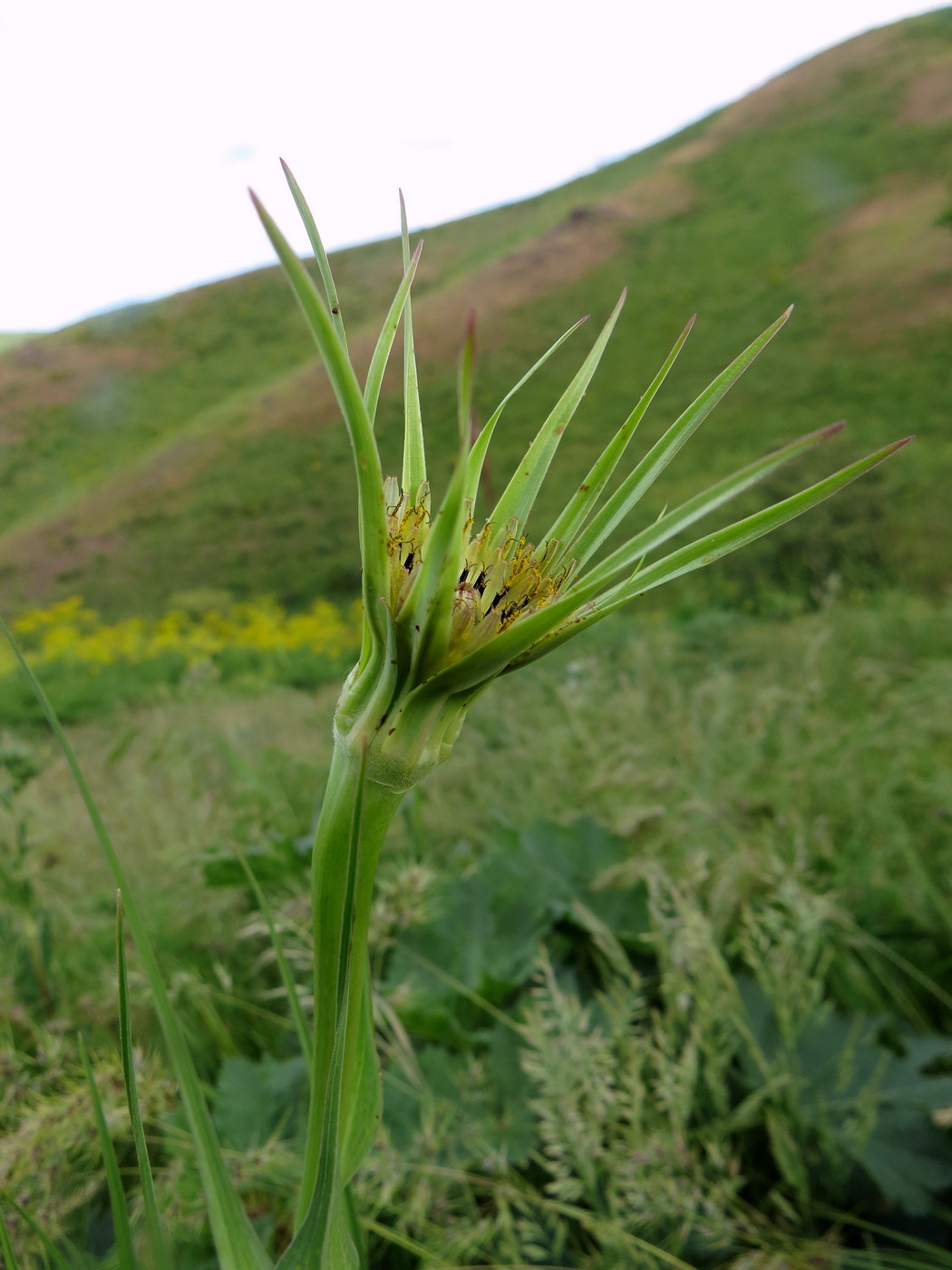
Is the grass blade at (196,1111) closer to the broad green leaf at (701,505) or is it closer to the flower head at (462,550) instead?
the flower head at (462,550)

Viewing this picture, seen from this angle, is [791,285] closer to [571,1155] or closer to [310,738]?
[310,738]

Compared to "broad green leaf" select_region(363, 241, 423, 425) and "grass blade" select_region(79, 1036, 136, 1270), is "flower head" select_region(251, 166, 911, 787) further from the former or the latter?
"grass blade" select_region(79, 1036, 136, 1270)

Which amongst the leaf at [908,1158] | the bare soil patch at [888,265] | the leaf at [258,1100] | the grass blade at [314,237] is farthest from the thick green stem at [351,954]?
the bare soil patch at [888,265]

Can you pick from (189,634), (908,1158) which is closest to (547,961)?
→ (908,1158)

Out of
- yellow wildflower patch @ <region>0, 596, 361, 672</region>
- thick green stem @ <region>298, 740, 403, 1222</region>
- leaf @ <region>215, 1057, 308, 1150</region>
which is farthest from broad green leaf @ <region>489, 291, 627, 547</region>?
yellow wildflower patch @ <region>0, 596, 361, 672</region>

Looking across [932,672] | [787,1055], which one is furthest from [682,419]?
[932,672]
